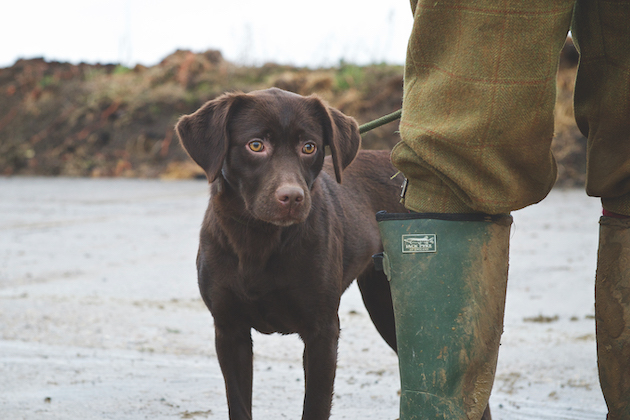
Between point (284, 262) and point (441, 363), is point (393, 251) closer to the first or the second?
point (441, 363)

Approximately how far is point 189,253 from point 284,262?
3.63 m

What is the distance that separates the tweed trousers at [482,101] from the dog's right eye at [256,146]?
2.55 feet

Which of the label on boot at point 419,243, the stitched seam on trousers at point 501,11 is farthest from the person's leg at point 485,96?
the label on boot at point 419,243

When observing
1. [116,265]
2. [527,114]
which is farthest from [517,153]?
[116,265]

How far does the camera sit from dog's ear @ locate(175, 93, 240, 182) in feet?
7.89

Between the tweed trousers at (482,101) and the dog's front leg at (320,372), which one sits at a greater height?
the tweed trousers at (482,101)

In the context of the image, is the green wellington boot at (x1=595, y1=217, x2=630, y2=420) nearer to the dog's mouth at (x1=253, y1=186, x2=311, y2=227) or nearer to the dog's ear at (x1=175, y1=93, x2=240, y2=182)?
the dog's mouth at (x1=253, y1=186, x2=311, y2=227)

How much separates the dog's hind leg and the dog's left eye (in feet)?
2.30

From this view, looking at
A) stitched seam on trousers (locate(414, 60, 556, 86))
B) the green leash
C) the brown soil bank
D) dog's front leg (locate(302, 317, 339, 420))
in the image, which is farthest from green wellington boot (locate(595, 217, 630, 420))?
the brown soil bank

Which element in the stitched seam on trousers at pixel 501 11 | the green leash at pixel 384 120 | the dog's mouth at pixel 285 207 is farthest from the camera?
the dog's mouth at pixel 285 207

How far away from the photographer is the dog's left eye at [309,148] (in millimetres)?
2477

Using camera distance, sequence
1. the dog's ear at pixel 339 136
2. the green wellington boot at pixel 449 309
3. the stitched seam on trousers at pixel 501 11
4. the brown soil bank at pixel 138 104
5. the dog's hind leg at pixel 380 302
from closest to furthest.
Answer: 1. the stitched seam on trousers at pixel 501 11
2. the green wellington boot at pixel 449 309
3. the dog's ear at pixel 339 136
4. the dog's hind leg at pixel 380 302
5. the brown soil bank at pixel 138 104

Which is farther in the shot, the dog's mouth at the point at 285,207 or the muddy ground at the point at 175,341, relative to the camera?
the muddy ground at the point at 175,341

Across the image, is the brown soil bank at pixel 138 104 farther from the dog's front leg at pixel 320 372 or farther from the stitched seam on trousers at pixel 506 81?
the stitched seam on trousers at pixel 506 81
